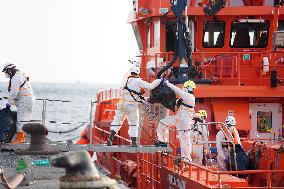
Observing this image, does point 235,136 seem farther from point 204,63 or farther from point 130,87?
point 204,63

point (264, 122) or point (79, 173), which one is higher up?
point (79, 173)

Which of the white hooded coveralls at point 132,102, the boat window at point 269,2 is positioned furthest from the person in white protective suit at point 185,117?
the boat window at point 269,2

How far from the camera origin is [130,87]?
1452 centimetres

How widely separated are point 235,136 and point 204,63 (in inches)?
195

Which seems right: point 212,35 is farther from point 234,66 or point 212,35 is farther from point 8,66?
point 8,66

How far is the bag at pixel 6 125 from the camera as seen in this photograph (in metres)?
14.9

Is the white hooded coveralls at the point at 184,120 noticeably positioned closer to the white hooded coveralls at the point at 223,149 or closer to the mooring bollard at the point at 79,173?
the white hooded coveralls at the point at 223,149

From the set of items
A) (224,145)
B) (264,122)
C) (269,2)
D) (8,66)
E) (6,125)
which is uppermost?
(269,2)

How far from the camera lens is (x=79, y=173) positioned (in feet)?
20.6

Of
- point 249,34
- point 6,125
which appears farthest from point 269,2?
point 6,125

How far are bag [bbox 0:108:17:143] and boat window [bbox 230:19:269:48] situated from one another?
25.6ft

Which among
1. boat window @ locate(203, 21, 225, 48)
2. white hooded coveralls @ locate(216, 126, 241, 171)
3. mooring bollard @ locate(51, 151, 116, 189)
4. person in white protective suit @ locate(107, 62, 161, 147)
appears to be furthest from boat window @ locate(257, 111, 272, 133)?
mooring bollard @ locate(51, 151, 116, 189)

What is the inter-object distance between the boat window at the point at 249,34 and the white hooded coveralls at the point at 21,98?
7.50m

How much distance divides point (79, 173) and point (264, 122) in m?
12.8
